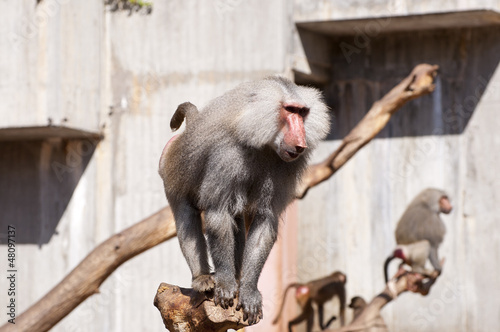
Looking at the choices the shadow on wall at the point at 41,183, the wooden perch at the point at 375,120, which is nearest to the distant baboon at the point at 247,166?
the wooden perch at the point at 375,120

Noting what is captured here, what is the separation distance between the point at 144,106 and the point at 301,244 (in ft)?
7.84

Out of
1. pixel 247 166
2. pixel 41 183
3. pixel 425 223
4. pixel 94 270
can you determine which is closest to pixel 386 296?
pixel 425 223

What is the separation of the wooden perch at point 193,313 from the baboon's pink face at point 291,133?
2.69 feet

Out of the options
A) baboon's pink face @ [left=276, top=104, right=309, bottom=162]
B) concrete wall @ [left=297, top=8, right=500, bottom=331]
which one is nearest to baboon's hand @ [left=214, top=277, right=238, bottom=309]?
baboon's pink face @ [left=276, top=104, right=309, bottom=162]

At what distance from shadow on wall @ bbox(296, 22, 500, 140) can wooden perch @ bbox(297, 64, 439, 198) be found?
2051mm

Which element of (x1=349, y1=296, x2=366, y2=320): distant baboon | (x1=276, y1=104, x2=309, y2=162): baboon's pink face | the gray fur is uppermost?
(x1=276, y1=104, x2=309, y2=162): baboon's pink face

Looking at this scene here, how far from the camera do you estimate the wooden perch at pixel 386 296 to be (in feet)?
24.6

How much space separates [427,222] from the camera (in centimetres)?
825

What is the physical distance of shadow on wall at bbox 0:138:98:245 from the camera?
8.27 metres

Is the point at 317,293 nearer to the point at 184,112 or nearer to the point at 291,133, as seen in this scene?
the point at 184,112

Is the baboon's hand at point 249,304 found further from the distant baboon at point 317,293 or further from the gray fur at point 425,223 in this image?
the distant baboon at point 317,293

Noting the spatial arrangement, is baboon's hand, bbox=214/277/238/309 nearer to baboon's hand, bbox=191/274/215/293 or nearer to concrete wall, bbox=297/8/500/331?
baboon's hand, bbox=191/274/215/293

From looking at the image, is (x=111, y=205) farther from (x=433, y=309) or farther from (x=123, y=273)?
(x=433, y=309)

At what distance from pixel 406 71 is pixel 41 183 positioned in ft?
13.1
